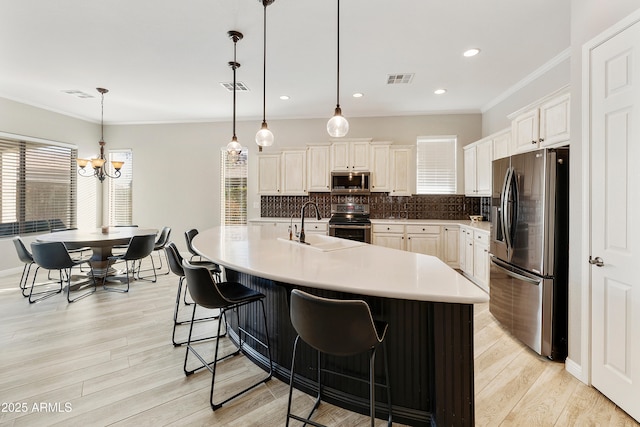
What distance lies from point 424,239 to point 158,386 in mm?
4215

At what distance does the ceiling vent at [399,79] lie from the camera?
13.1 feet

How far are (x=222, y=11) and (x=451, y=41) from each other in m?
2.35

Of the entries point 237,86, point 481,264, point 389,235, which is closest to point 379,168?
point 389,235

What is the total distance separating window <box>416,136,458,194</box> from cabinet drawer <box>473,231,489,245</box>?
153 cm

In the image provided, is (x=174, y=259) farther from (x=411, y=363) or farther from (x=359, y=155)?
(x=359, y=155)

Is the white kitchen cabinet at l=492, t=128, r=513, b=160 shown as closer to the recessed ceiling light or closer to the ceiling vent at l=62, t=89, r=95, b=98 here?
the recessed ceiling light

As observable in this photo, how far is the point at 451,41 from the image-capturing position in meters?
3.12

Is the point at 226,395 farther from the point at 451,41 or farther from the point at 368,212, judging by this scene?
the point at 368,212

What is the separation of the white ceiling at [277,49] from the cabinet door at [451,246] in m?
2.21

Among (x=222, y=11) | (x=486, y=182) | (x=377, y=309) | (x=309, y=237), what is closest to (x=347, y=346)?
(x=377, y=309)

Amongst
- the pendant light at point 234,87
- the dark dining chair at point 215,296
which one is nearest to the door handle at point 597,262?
the dark dining chair at point 215,296

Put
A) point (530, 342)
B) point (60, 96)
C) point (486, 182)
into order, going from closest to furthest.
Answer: point (530, 342), point (486, 182), point (60, 96)

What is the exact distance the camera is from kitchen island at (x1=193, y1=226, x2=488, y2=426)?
1.47 m

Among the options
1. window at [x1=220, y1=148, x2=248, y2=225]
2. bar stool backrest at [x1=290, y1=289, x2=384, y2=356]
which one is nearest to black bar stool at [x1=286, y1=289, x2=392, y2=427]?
bar stool backrest at [x1=290, y1=289, x2=384, y2=356]
